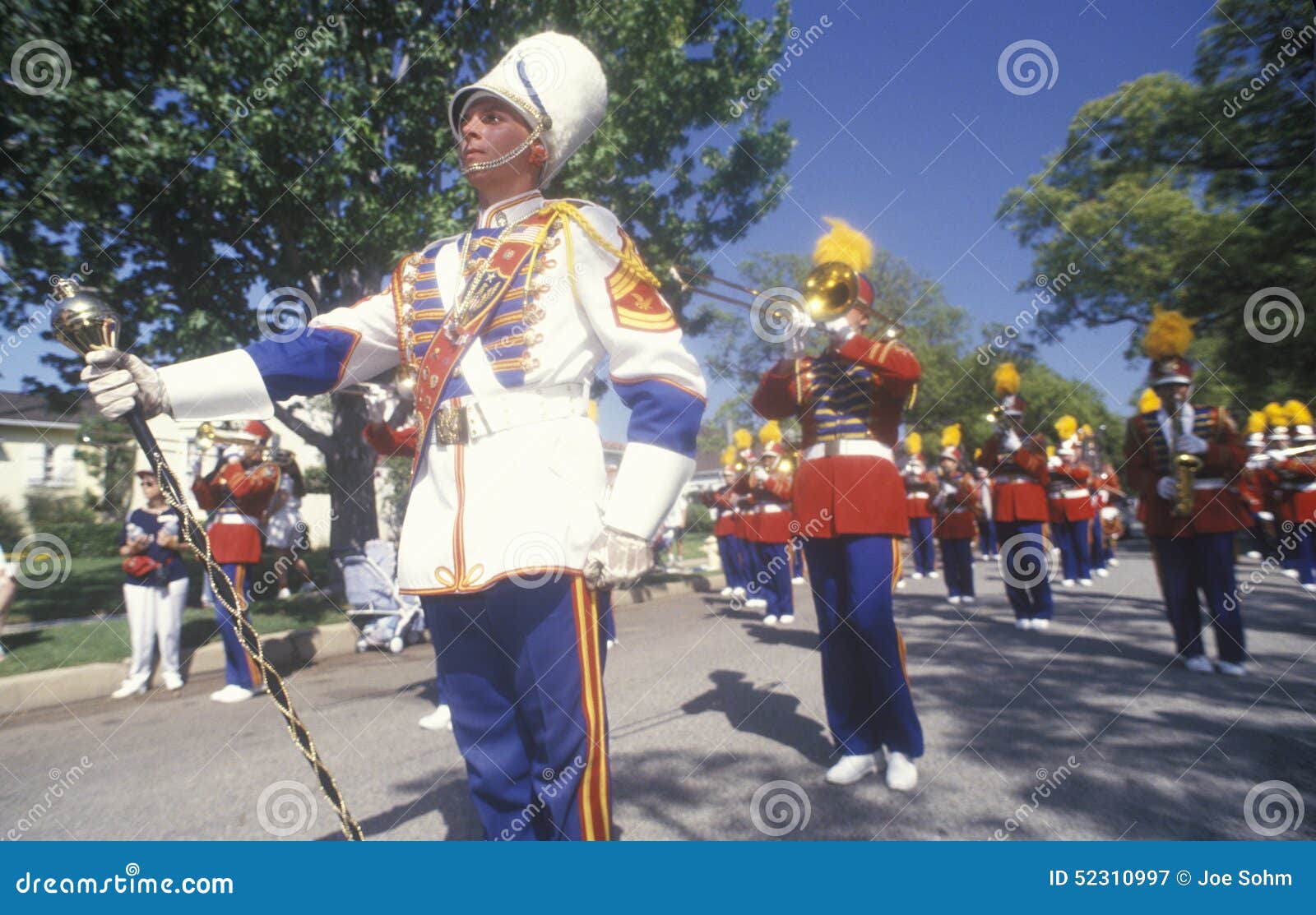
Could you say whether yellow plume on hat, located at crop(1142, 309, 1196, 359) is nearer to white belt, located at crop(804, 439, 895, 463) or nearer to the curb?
white belt, located at crop(804, 439, 895, 463)

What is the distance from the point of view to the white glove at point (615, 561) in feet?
5.31

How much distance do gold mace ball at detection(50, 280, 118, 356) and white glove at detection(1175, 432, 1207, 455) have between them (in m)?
6.07

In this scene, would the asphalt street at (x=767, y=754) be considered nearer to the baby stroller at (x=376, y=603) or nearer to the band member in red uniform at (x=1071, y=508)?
the baby stroller at (x=376, y=603)

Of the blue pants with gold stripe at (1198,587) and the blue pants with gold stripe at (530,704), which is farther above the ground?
the blue pants with gold stripe at (530,704)

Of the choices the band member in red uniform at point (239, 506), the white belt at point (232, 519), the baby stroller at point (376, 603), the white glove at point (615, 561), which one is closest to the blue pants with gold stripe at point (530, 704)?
the white glove at point (615, 561)

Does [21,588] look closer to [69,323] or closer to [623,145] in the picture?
[623,145]

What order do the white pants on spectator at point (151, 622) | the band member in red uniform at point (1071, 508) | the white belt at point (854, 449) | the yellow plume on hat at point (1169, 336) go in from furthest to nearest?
the band member in red uniform at point (1071, 508) < the white pants on spectator at point (151, 622) < the yellow plume on hat at point (1169, 336) < the white belt at point (854, 449)

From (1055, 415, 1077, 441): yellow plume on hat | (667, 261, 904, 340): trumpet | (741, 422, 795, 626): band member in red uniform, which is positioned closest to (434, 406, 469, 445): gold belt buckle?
(667, 261, 904, 340): trumpet

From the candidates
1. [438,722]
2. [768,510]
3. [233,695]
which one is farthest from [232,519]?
[768,510]

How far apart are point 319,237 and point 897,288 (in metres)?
27.9

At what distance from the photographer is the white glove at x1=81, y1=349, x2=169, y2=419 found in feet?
5.30

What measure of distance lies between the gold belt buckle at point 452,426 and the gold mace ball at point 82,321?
0.72 meters

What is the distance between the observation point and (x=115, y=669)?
20.1 ft

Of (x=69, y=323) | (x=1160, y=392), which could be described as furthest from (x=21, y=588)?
(x=1160, y=392)
